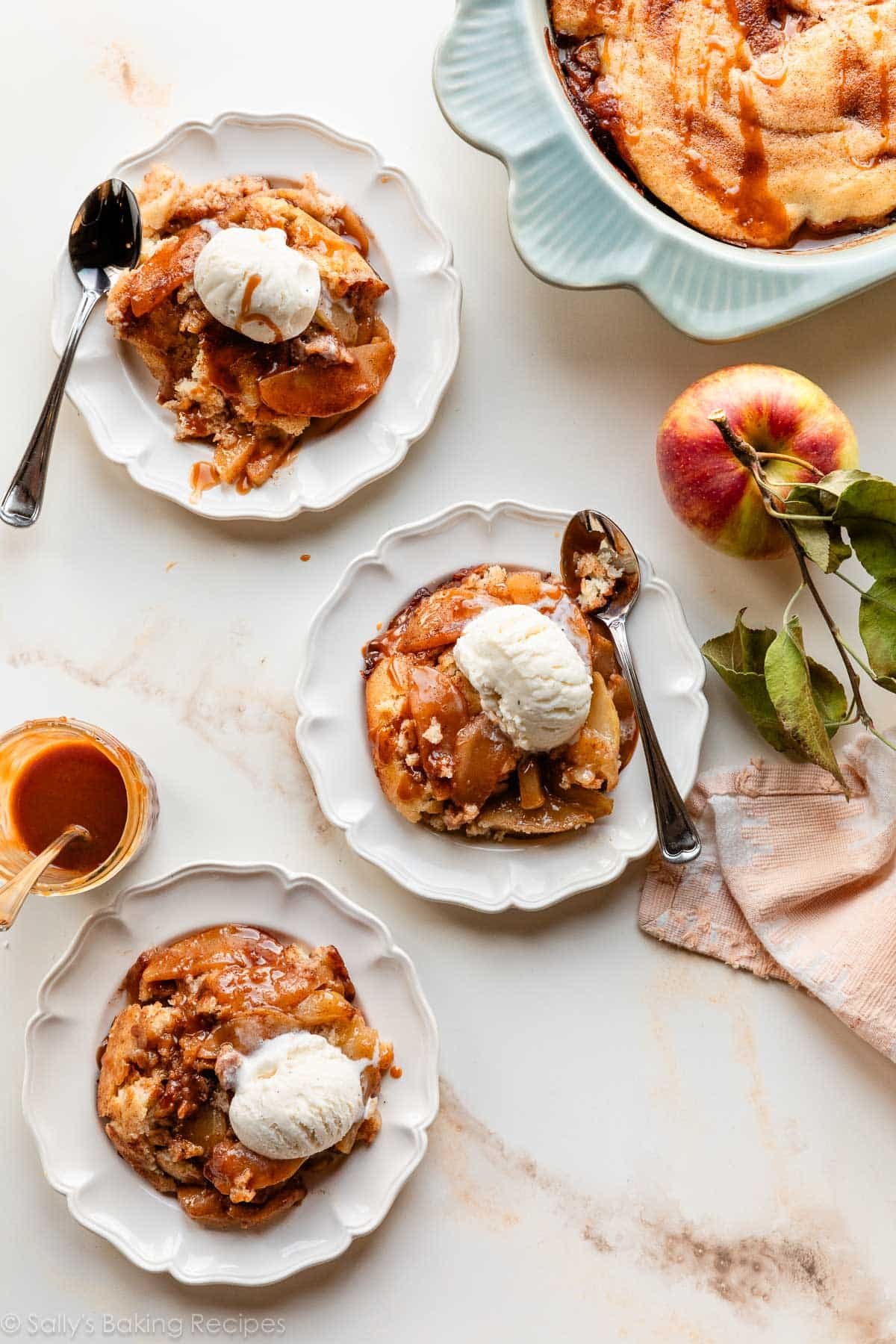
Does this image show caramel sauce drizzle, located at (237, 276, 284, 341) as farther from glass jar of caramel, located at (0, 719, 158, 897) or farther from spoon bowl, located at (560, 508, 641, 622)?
glass jar of caramel, located at (0, 719, 158, 897)

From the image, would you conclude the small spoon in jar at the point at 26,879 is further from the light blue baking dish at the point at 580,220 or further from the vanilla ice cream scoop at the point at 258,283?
the light blue baking dish at the point at 580,220

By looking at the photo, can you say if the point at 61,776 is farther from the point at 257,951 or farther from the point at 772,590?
the point at 772,590

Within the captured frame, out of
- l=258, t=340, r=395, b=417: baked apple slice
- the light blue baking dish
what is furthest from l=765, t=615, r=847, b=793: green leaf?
l=258, t=340, r=395, b=417: baked apple slice

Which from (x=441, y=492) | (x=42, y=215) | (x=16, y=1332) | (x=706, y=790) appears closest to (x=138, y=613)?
(x=441, y=492)

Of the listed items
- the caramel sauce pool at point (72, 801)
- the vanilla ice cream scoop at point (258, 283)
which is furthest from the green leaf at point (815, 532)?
the caramel sauce pool at point (72, 801)

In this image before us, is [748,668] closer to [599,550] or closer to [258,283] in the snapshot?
[599,550]
